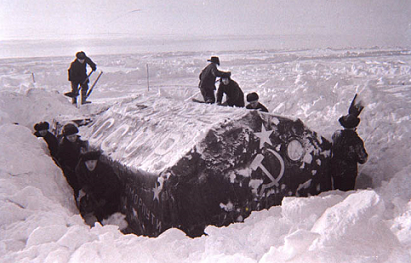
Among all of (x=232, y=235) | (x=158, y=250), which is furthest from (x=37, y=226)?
(x=232, y=235)

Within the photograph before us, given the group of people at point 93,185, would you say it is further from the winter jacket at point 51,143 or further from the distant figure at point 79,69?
the distant figure at point 79,69

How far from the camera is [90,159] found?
3.41m

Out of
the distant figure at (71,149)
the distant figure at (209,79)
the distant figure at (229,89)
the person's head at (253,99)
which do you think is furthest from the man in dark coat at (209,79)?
the distant figure at (71,149)

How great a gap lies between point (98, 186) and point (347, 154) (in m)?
2.96

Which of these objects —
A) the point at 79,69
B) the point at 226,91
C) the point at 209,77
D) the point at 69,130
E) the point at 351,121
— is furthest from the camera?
the point at 79,69

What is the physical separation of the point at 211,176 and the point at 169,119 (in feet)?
3.61

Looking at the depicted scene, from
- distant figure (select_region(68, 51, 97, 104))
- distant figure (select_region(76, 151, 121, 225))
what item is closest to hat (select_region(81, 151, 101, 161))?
distant figure (select_region(76, 151, 121, 225))

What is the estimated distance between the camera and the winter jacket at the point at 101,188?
3.39m

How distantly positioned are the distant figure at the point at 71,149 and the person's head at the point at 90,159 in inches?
18.7

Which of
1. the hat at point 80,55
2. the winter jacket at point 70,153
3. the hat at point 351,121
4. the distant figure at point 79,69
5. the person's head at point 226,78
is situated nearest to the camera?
the hat at point 351,121

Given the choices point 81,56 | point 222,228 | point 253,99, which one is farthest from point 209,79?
point 222,228

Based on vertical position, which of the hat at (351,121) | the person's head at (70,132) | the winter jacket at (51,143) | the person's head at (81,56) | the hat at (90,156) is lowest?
the winter jacket at (51,143)

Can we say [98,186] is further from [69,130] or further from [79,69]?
[79,69]

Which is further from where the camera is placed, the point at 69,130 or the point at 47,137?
the point at 47,137
